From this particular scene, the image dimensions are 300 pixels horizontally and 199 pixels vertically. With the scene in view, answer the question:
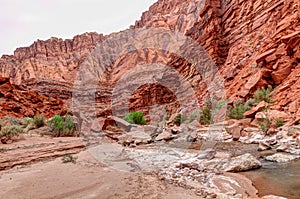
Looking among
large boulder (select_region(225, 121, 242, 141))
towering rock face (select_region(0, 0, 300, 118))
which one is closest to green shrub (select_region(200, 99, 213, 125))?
towering rock face (select_region(0, 0, 300, 118))

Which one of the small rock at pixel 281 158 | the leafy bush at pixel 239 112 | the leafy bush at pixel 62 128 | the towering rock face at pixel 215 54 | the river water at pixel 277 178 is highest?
the towering rock face at pixel 215 54

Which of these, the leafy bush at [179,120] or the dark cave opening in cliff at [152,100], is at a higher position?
the dark cave opening in cliff at [152,100]

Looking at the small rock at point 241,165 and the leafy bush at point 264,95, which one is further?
the leafy bush at point 264,95

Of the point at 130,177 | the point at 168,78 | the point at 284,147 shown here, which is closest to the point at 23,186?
the point at 130,177

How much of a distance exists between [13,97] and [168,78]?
76.0 ft

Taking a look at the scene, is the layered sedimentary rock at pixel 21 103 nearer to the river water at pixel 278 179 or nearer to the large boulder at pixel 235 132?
the large boulder at pixel 235 132

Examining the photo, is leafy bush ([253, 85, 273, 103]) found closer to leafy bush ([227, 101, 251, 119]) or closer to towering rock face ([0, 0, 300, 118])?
towering rock face ([0, 0, 300, 118])

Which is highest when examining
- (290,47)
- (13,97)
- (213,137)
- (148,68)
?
(148,68)

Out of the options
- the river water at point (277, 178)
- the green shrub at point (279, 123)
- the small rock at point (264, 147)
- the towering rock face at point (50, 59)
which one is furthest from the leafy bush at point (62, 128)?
the towering rock face at point (50, 59)

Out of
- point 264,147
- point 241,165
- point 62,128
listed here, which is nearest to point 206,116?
point 264,147

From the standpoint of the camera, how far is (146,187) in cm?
324

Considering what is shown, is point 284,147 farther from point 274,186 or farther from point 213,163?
point 274,186

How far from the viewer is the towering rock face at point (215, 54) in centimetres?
1488

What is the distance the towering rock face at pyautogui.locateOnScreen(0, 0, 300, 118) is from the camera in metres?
14.9
